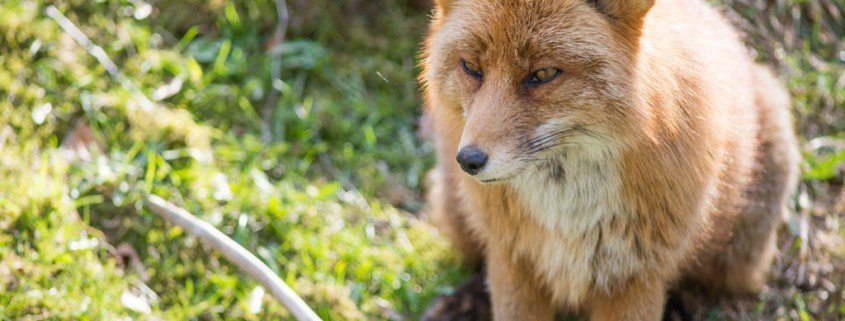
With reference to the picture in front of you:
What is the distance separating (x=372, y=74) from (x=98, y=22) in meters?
1.88

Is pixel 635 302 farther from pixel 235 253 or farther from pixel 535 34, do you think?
pixel 235 253

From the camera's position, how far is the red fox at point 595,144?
126 inches

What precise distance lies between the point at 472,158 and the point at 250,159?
8.57 ft

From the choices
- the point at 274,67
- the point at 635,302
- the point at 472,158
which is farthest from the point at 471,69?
the point at 274,67

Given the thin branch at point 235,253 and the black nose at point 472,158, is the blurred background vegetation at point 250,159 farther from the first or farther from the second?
the black nose at point 472,158

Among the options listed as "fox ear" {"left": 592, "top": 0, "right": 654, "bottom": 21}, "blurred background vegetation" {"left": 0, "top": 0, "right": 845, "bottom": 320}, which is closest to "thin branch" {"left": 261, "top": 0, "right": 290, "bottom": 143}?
"blurred background vegetation" {"left": 0, "top": 0, "right": 845, "bottom": 320}

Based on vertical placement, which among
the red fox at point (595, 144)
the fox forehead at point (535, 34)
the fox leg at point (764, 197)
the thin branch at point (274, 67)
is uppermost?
the fox forehead at point (535, 34)

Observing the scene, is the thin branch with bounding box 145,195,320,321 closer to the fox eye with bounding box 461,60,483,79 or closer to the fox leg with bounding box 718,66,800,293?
the fox eye with bounding box 461,60,483,79

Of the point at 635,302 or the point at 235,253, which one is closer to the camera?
the point at 635,302

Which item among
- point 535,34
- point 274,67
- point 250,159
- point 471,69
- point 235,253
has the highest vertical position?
point 535,34

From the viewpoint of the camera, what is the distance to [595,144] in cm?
333

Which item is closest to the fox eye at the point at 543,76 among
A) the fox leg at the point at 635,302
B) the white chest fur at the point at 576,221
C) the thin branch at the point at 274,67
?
the white chest fur at the point at 576,221

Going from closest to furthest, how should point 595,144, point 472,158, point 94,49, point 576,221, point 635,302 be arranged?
point 472,158
point 595,144
point 576,221
point 635,302
point 94,49

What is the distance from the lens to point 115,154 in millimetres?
A: 4895
